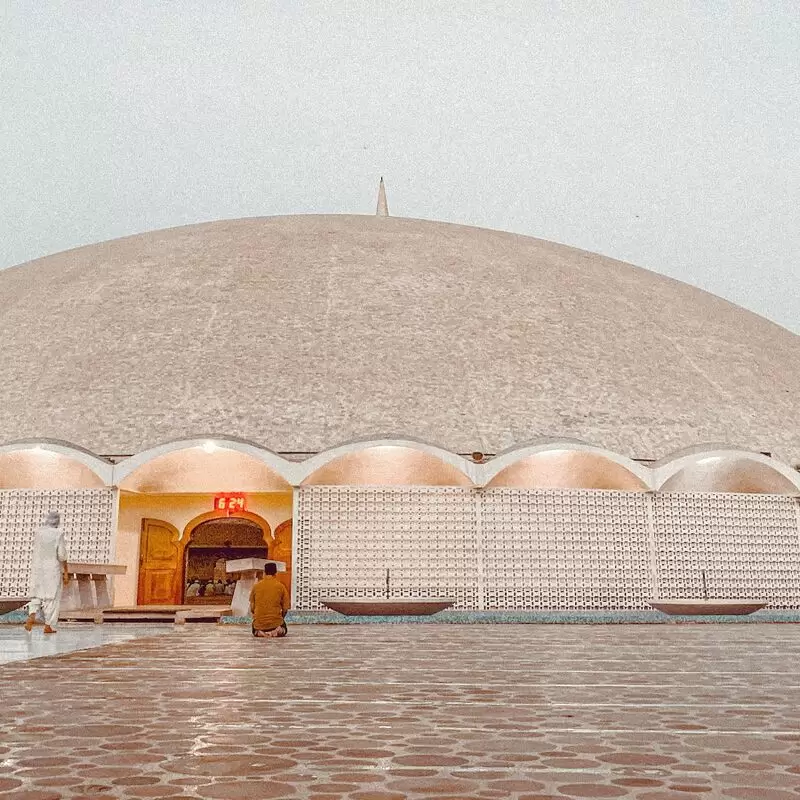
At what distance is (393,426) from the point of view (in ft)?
56.0

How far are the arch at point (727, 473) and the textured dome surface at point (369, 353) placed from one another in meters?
0.66

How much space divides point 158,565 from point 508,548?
6.97 metres

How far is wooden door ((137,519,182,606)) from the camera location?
17.4m

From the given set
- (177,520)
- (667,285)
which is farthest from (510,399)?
(667,285)

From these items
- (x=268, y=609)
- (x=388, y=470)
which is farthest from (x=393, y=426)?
(x=268, y=609)

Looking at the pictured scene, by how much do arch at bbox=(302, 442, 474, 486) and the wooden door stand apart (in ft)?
10.6

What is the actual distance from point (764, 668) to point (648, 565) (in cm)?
914

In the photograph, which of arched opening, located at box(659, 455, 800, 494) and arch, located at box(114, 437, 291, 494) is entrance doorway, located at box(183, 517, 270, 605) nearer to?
arch, located at box(114, 437, 291, 494)

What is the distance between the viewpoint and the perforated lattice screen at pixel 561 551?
15.0 m

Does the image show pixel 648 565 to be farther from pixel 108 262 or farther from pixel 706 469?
pixel 108 262

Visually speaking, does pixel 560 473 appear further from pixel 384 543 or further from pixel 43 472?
pixel 43 472

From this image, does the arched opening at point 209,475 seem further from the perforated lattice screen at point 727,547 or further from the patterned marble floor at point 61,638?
the perforated lattice screen at point 727,547

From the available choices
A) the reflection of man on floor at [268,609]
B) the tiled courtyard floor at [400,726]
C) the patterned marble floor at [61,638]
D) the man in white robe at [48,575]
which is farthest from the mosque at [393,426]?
the tiled courtyard floor at [400,726]

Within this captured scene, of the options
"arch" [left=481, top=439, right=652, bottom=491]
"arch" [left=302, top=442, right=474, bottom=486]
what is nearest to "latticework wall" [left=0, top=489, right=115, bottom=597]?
"arch" [left=302, top=442, right=474, bottom=486]
